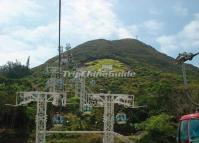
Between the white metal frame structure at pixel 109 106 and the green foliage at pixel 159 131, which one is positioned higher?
the white metal frame structure at pixel 109 106

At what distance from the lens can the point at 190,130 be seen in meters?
12.8

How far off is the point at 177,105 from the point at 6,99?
51.3 ft

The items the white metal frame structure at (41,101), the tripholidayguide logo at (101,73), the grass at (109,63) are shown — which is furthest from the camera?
the grass at (109,63)

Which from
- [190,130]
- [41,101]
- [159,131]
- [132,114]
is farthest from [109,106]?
[132,114]

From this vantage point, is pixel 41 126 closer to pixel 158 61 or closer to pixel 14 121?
pixel 14 121

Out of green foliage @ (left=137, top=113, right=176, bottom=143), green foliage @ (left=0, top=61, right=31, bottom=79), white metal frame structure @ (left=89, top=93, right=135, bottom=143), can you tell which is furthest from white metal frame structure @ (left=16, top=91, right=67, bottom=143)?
green foliage @ (left=0, top=61, right=31, bottom=79)

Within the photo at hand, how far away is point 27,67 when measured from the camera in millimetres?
81375

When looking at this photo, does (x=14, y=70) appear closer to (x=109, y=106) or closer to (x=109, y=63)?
(x=109, y=63)

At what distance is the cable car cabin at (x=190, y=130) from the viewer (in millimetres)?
12598

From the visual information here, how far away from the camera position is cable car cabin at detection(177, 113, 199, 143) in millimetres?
12598

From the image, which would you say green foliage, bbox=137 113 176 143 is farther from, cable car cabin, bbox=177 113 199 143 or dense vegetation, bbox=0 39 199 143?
cable car cabin, bbox=177 113 199 143

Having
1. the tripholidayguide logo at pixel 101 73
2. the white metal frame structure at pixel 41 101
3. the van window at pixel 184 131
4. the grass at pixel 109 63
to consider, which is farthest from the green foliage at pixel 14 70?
the van window at pixel 184 131

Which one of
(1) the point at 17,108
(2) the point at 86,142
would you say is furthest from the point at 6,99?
(2) the point at 86,142

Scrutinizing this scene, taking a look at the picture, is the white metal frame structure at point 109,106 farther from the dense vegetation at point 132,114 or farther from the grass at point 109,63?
the grass at point 109,63
